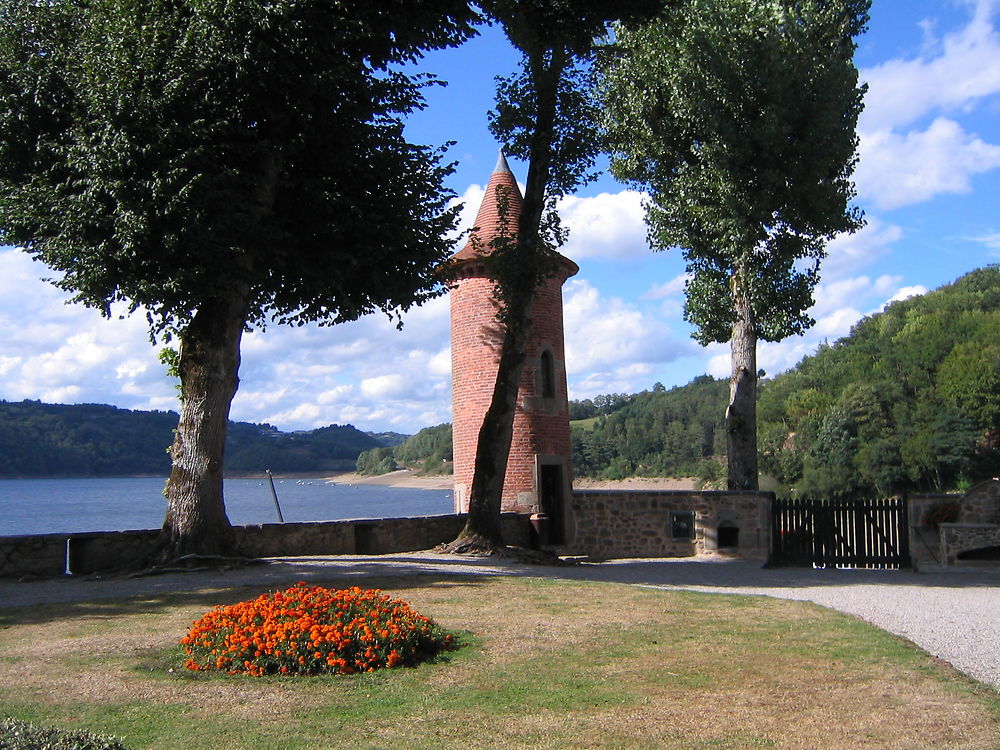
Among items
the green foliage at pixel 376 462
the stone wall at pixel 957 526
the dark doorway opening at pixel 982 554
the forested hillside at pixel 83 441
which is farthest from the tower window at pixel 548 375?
the green foliage at pixel 376 462

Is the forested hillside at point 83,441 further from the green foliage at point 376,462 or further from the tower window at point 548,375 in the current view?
the tower window at point 548,375

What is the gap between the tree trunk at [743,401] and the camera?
22.2m

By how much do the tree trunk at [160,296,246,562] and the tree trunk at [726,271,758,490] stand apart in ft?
40.0

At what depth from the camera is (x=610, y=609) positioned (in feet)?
37.0

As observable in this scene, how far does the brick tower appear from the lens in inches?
888

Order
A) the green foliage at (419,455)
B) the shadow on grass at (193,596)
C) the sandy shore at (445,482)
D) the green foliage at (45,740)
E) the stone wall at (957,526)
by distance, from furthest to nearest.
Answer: the green foliage at (419,455), the sandy shore at (445,482), the stone wall at (957,526), the shadow on grass at (193,596), the green foliage at (45,740)

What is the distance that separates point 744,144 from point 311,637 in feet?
54.5

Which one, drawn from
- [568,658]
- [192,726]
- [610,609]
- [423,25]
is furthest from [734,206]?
[192,726]

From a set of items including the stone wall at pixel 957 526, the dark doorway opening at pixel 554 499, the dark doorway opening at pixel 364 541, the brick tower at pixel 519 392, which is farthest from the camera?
the dark doorway opening at pixel 554 499

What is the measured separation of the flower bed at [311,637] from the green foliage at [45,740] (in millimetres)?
3180

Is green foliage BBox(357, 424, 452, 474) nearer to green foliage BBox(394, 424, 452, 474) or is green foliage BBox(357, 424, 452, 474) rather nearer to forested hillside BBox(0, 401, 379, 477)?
green foliage BBox(394, 424, 452, 474)

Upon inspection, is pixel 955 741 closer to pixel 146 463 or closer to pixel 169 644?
pixel 169 644

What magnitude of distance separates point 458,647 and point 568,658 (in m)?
1.14

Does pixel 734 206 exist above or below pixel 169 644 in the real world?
above
